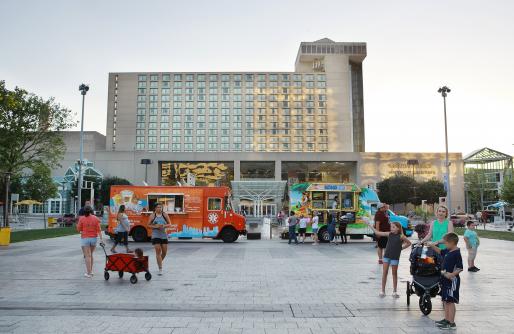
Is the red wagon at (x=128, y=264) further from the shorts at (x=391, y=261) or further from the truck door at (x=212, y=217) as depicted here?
the truck door at (x=212, y=217)

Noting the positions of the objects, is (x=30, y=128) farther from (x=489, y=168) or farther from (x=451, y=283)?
(x=489, y=168)

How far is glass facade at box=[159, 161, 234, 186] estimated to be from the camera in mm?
85938

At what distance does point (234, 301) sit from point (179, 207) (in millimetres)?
15014

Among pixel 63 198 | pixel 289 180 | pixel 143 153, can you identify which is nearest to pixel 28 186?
pixel 63 198

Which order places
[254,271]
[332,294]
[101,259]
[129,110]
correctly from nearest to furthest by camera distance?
[332,294] < [254,271] < [101,259] < [129,110]

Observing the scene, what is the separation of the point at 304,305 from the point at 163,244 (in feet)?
16.6

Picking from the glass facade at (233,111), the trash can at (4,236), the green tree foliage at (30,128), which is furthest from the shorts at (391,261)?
the glass facade at (233,111)

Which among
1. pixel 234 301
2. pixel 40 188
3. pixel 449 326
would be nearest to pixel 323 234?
pixel 234 301

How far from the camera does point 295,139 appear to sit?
131m

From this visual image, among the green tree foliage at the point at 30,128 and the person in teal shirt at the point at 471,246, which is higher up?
the green tree foliage at the point at 30,128

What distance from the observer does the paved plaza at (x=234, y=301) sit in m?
6.25

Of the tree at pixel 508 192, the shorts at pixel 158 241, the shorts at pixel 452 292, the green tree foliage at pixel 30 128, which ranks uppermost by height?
the green tree foliage at pixel 30 128

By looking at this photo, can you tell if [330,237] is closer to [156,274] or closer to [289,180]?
[156,274]

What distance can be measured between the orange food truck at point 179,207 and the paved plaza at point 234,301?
908 cm
